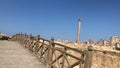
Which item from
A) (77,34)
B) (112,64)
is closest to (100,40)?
(77,34)

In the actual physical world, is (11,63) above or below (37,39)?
below

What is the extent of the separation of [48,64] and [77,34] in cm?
2766

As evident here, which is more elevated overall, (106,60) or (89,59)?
(89,59)

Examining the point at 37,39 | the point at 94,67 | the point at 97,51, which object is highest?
the point at 37,39

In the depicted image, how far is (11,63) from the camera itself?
35.0ft

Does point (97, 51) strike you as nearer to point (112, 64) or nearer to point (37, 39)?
point (112, 64)

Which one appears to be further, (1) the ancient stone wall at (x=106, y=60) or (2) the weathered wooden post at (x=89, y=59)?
(1) the ancient stone wall at (x=106, y=60)

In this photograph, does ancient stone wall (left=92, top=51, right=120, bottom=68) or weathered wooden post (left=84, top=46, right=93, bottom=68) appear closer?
weathered wooden post (left=84, top=46, right=93, bottom=68)

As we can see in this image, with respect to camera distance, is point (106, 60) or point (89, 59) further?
point (106, 60)

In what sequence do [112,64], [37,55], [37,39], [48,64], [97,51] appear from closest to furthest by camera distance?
[48,64], [37,55], [37,39], [112,64], [97,51]

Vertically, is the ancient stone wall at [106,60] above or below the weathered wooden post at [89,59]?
below

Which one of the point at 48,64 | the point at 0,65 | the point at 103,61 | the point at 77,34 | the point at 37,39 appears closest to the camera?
the point at 0,65

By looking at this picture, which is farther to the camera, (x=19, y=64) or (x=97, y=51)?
(x=97, y=51)

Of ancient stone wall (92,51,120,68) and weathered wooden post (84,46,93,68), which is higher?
weathered wooden post (84,46,93,68)
